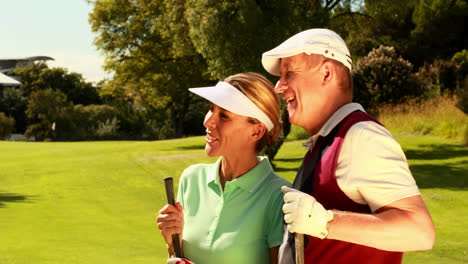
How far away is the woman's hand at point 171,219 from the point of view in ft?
9.11

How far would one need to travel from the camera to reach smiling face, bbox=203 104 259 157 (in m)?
2.93

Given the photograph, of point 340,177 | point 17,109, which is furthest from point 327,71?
point 17,109

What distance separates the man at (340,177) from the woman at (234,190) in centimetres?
33

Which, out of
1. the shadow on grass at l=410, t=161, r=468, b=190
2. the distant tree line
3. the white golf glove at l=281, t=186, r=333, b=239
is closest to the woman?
the white golf glove at l=281, t=186, r=333, b=239

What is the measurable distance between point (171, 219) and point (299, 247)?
0.75m

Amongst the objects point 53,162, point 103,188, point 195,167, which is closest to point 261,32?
point 103,188

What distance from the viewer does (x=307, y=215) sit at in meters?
2.11

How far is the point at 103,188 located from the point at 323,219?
1488 cm

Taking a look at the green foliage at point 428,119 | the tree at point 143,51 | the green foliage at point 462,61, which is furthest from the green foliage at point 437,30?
the green foliage at point 428,119

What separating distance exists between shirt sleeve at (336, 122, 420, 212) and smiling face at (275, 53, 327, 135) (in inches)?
9.1

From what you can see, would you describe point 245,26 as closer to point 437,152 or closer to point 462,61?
point 437,152

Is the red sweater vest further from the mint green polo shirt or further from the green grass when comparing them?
the green grass

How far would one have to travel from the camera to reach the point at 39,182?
18.0 m

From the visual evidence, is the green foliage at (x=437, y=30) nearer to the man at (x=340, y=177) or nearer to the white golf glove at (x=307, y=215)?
the man at (x=340, y=177)
